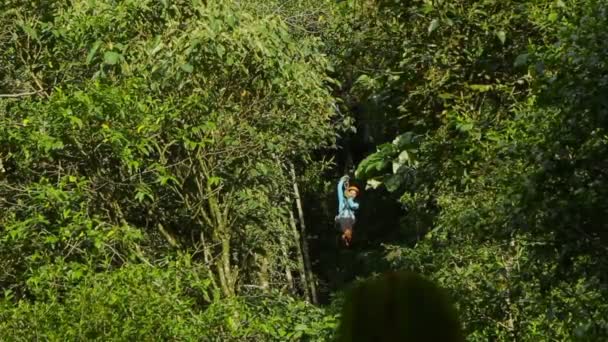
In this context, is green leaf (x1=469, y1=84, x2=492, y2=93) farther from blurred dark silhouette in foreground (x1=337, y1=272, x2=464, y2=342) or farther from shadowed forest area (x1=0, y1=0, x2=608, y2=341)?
blurred dark silhouette in foreground (x1=337, y1=272, x2=464, y2=342)

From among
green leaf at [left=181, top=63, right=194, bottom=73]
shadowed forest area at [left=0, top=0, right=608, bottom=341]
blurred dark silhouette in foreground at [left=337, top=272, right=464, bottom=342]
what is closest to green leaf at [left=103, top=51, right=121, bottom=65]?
shadowed forest area at [left=0, top=0, right=608, bottom=341]

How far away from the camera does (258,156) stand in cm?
790

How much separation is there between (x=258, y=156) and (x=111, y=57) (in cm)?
144

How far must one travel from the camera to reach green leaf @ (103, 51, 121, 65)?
691cm

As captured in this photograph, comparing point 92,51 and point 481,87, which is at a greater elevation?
point 481,87

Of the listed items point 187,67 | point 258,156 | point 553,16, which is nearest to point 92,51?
point 187,67

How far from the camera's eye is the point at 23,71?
299 inches

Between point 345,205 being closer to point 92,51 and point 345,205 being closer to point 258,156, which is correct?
point 258,156

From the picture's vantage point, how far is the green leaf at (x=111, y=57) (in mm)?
6906

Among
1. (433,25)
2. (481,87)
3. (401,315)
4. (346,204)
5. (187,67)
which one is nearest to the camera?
(401,315)

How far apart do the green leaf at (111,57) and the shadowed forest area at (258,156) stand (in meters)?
0.02

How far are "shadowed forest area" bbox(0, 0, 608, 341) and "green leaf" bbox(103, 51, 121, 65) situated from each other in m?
0.02

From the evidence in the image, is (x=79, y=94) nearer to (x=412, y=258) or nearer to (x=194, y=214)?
(x=194, y=214)

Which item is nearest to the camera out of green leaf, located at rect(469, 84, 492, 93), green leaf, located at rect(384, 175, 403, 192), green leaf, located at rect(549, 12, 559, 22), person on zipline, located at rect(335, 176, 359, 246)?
green leaf, located at rect(549, 12, 559, 22)
